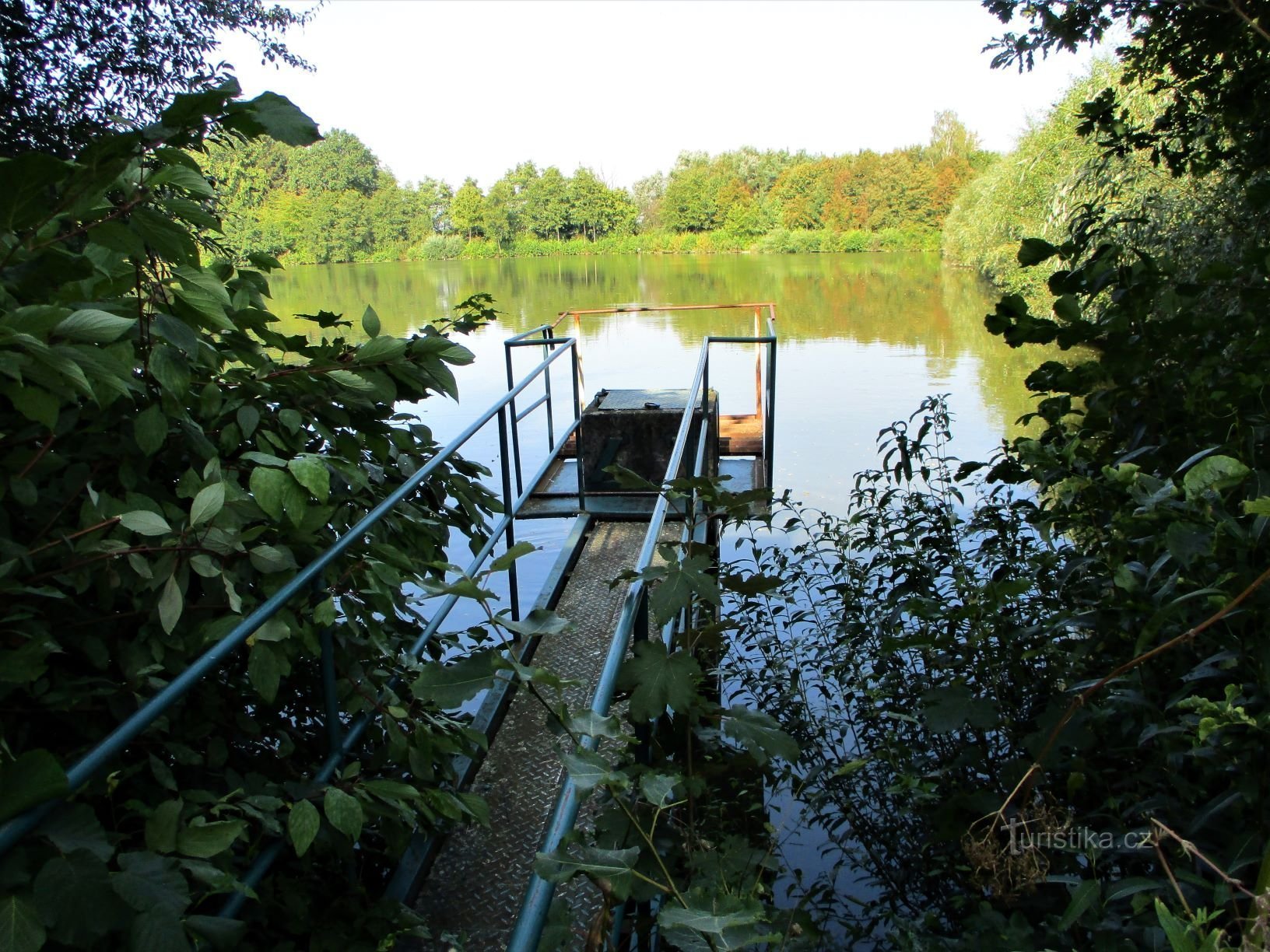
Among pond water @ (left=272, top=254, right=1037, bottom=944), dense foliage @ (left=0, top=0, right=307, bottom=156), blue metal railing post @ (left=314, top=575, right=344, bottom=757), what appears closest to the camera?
blue metal railing post @ (left=314, top=575, right=344, bottom=757)

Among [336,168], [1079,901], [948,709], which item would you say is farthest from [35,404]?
[336,168]

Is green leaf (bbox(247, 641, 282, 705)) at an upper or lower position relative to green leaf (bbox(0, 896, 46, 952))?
upper

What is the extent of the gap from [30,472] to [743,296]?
21.9m

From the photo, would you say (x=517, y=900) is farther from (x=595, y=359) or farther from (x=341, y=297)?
(x=341, y=297)

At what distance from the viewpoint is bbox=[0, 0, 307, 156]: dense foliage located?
5199 mm

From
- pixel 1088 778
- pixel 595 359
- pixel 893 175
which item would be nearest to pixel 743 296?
pixel 595 359

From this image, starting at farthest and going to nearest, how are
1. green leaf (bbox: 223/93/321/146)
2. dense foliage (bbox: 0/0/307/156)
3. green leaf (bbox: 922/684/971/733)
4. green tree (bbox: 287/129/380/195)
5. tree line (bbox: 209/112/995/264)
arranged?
green tree (bbox: 287/129/380/195), tree line (bbox: 209/112/995/264), dense foliage (bbox: 0/0/307/156), green leaf (bbox: 922/684/971/733), green leaf (bbox: 223/93/321/146)

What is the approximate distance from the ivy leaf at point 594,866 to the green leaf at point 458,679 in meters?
0.24

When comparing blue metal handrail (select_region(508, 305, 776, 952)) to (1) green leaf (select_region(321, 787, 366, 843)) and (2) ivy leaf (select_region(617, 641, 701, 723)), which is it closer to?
(2) ivy leaf (select_region(617, 641, 701, 723))

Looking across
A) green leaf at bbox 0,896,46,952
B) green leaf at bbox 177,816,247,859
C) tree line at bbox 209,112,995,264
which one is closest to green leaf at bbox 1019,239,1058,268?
Result: green leaf at bbox 177,816,247,859

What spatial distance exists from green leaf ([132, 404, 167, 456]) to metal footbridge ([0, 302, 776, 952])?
288 millimetres

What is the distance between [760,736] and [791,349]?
48.7ft

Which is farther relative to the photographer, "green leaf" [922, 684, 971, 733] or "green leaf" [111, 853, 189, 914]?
"green leaf" [922, 684, 971, 733]

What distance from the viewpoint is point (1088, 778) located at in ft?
6.30
